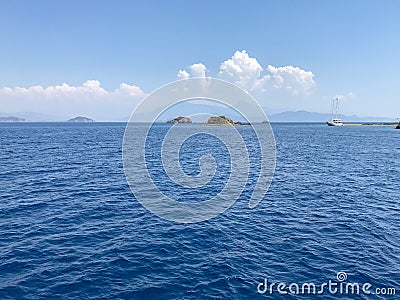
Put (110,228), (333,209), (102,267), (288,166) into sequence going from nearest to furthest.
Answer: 1. (102,267)
2. (110,228)
3. (333,209)
4. (288,166)

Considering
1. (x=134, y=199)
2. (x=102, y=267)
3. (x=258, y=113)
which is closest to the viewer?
(x=258, y=113)

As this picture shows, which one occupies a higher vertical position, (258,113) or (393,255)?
(258,113)

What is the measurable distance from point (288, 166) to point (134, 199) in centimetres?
3262

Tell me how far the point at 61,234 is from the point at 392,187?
40.0m

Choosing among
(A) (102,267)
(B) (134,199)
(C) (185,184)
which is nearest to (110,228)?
(A) (102,267)

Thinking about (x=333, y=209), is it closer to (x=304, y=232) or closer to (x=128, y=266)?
(x=304, y=232)

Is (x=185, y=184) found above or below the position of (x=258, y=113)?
below

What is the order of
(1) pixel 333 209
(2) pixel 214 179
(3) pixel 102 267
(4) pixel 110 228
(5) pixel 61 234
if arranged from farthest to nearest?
(2) pixel 214 179 → (1) pixel 333 209 → (4) pixel 110 228 → (5) pixel 61 234 → (3) pixel 102 267

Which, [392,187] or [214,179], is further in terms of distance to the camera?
[214,179]

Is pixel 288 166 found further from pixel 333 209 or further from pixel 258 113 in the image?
pixel 258 113

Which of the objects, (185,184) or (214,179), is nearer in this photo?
(185,184)

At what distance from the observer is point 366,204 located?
28.9m

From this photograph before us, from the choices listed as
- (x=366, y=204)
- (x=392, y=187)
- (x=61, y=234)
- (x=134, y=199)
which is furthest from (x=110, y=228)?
(x=392, y=187)

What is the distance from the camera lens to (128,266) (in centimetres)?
1667
